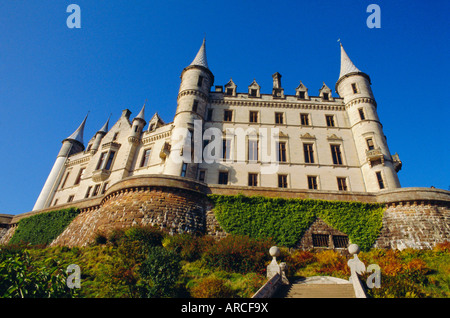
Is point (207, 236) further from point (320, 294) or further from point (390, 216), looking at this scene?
point (390, 216)

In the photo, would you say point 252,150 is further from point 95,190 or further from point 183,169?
point 95,190

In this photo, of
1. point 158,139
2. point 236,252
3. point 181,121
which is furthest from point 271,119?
point 236,252

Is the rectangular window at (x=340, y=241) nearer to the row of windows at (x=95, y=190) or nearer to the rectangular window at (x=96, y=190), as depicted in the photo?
the row of windows at (x=95, y=190)

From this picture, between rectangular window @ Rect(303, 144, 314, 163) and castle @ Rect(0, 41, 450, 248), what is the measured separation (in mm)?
115

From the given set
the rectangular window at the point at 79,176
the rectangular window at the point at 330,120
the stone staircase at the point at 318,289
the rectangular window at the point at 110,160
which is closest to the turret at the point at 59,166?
the rectangular window at the point at 79,176

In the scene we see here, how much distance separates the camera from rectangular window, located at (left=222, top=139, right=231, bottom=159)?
99.1 ft

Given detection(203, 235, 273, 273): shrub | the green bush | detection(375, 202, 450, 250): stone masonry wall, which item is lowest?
the green bush

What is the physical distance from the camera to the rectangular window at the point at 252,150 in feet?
98.8

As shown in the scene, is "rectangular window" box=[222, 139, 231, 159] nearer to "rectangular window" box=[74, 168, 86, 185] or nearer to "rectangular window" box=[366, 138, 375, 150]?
"rectangular window" box=[366, 138, 375, 150]

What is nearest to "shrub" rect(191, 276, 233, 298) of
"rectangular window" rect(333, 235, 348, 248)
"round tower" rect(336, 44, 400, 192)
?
"rectangular window" rect(333, 235, 348, 248)

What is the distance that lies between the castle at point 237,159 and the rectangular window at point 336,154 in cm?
12

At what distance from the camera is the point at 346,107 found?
34.0 meters

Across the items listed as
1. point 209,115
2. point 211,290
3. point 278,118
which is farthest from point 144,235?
point 278,118

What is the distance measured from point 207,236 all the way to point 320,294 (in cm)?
962
